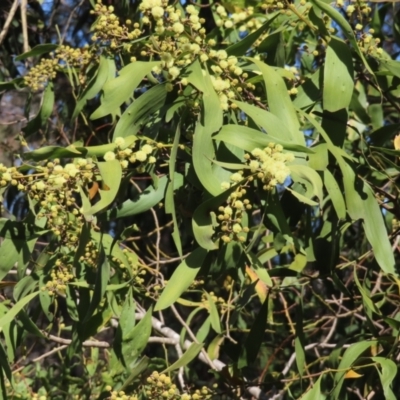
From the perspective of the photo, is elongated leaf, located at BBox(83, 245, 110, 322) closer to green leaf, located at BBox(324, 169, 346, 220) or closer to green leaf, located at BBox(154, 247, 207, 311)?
green leaf, located at BBox(154, 247, 207, 311)

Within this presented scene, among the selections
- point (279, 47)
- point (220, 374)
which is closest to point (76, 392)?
point (220, 374)

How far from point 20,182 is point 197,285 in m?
0.55

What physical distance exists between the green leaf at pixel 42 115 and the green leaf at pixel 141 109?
524mm

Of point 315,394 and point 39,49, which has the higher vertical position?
point 39,49

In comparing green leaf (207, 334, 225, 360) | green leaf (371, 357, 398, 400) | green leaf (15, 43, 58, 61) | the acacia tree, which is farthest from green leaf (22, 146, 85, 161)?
green leaf (207, 334, 225, 360)

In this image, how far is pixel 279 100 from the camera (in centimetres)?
119

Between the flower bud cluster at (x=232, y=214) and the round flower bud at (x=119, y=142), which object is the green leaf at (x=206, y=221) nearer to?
the flower bud cluster at (x=232, y=214)

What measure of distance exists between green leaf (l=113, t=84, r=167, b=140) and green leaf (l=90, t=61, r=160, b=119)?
0.07 ft

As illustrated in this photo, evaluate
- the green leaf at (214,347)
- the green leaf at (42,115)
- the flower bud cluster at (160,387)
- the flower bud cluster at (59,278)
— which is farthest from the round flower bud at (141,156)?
the green leaf at (214,347)

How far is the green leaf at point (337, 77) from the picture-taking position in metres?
1.19

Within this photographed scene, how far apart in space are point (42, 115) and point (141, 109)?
1.84ft

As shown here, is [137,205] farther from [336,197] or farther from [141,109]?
[336,197]

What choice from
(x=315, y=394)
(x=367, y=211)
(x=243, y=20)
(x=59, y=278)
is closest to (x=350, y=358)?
(x=315, y=394)

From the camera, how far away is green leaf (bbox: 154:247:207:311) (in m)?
1.11
